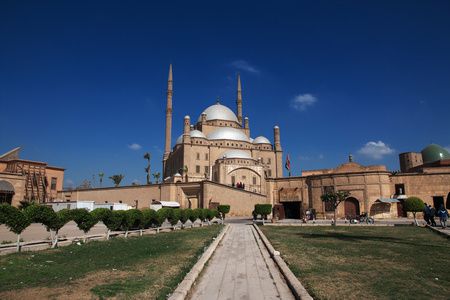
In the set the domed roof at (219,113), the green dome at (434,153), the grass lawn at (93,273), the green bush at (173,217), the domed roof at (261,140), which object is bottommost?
the grass lawn at (93,273)

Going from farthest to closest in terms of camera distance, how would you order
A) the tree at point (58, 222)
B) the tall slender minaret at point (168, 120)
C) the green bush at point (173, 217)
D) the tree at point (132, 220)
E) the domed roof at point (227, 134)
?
the tall slender minaret at point (168, 120), the domed roof at point (227, 134), the green bush at point (173, 217), the tree at point (132, 220), the tree at point (58, 222)

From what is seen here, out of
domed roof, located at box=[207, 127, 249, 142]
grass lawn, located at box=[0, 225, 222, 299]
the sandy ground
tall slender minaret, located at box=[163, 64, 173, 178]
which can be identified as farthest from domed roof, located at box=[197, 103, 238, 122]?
grass lawn, located at box=[0, 225, 222, 299]

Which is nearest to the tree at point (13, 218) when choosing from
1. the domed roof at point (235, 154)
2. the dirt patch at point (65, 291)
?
the dirt patch at point (65, 291)

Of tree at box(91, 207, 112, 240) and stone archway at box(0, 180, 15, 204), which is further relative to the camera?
stone archway at box(0, 180, 15, 204)

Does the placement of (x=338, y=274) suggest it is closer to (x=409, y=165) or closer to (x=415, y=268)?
(x=415, y=268)

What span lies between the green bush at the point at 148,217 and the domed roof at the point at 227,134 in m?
40.2

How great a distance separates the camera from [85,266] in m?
7.12

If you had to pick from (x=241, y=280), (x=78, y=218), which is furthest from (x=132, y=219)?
(x=241, y=280)

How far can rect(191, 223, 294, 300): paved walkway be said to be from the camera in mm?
5105

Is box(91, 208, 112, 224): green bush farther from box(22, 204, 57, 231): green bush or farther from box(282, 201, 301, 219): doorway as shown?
box(282, 201, 301, 219): doorway

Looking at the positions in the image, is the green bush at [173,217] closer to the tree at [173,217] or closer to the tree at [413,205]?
the tree at [173,217]

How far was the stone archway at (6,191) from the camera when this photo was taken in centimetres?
3150

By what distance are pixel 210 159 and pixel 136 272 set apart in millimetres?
48953

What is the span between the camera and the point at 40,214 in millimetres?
10328
